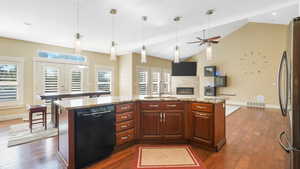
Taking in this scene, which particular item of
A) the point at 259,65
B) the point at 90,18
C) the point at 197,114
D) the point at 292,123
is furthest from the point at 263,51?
the point at 90,18

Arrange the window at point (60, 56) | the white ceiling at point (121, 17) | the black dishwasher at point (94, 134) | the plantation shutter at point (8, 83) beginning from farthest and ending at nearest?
1. the window at point (60, 56)
2. the plantation shutter at point (8, 83)
3. the white ceiling at point (121, 17)
4. the black dishwasher at point (94, 134)

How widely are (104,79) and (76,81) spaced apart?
1.25m

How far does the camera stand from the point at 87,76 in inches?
250

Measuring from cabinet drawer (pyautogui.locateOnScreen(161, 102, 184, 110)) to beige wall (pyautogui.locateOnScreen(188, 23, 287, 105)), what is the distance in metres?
6.27

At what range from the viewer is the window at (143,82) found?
7.43 metres

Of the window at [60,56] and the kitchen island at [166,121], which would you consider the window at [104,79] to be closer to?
the window at [60,56]

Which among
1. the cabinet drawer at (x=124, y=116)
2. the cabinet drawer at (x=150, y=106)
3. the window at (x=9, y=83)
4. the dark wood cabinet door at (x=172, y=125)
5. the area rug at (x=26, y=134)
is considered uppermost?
the window at (x=9, y=83)

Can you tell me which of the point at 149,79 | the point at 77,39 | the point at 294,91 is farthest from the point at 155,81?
the point at 294,91

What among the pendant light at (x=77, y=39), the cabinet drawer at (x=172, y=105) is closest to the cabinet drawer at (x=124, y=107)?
the cabinet drawer at (x=172, y=105)

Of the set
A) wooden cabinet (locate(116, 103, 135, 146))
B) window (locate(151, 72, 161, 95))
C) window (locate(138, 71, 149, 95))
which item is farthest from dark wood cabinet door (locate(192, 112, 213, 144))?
window (locate(151, 72, 161, 95))

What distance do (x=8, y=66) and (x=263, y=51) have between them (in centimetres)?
998

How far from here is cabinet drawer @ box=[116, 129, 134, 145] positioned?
2.58 metres

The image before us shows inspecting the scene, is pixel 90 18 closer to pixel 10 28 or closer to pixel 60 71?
pixel 10 28

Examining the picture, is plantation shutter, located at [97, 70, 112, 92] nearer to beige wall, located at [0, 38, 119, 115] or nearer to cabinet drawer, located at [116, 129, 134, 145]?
beige wall, located at [0, 38, 119, 115]
